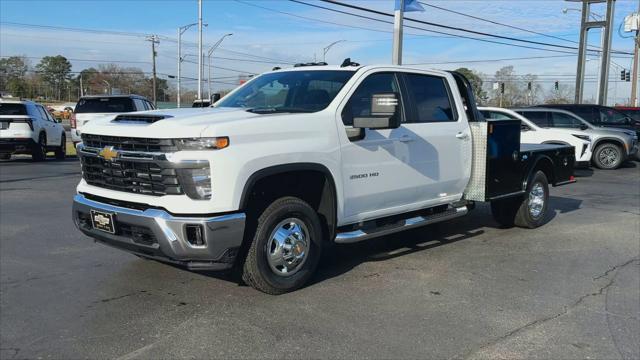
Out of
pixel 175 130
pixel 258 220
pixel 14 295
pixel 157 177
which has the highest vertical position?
pixel 175 130

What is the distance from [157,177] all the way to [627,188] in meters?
11.7

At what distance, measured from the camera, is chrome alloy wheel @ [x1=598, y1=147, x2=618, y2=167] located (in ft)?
54.1

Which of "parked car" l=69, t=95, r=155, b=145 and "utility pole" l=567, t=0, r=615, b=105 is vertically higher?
"utility pole" l=567, t=0, r=615, b=105

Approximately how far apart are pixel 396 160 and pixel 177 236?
244 cm

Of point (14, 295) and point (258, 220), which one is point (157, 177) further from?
point (14, 295)

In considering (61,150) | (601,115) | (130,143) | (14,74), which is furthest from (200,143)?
(14,74)

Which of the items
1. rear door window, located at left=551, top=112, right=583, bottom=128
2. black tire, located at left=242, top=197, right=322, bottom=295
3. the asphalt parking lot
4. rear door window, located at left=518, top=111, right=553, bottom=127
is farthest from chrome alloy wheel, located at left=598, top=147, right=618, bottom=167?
black tire, located at left=242, top=197, right=322, bottom=295

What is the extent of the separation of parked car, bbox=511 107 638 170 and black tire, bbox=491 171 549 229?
842cm

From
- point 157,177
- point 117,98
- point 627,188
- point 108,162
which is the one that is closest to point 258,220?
point 157,177

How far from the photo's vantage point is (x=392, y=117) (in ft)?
16.9

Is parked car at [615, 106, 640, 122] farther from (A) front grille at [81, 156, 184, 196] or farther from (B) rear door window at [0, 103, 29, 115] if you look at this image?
(A) front grille at [81, 156, 184, 196]

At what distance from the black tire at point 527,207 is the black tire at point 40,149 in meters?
13.6

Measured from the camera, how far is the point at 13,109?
16156 millimetres

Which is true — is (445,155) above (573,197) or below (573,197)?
above
